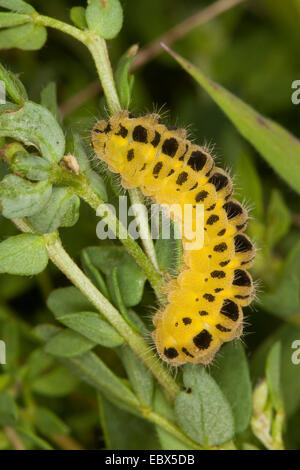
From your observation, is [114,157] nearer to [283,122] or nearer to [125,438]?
[125,438]

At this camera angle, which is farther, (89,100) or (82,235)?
(89,100)

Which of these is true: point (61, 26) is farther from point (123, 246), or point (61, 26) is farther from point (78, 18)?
point (123, 246)

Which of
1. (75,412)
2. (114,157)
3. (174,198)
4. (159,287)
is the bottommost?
(75,412)

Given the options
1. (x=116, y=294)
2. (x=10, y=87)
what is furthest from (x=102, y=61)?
(x=116, y=294)

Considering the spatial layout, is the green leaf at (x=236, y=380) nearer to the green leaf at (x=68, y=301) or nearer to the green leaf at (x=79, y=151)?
the green leaf at (x=68, y=301)

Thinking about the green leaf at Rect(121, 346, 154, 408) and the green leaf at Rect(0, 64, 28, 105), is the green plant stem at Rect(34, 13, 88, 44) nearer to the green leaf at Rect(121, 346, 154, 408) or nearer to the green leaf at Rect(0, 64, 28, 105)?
the green leaf at Rect(0, 64, 28, 105)

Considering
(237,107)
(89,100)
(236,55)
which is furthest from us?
(236,55)
